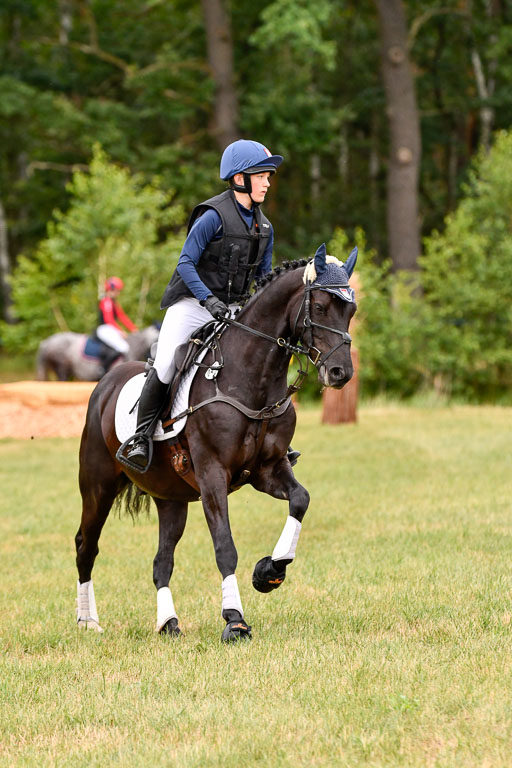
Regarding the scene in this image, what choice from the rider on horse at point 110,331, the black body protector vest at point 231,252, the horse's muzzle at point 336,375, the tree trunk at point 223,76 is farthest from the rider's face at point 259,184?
the tree trunk at point 223,76

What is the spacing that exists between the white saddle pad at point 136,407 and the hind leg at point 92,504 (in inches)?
16.8

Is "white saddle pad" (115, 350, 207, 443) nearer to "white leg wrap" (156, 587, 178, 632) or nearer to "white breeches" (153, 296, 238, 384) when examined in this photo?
"white breeches" (153, 296, 238, 384)

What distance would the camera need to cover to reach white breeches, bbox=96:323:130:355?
22391 millimetres

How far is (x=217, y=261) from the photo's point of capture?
6895 millimetres

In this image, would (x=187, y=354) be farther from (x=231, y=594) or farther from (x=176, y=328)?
(x=231, y=594)

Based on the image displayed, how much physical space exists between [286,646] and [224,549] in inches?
28.3

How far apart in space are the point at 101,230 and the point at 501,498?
60.0 feet

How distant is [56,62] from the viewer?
41812mm

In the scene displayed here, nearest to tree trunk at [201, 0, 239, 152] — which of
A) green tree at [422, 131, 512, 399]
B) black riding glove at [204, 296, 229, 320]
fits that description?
green tree at [422, 131, 512, 399]

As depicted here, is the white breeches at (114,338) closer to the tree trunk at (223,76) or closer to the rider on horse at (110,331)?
the rider on horse at (110,331)

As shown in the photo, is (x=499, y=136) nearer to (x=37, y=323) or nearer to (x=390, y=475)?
(x=37, y=323)

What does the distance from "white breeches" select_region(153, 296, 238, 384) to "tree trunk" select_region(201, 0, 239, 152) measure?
27.3 metres

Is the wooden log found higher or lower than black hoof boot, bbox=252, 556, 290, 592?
lower

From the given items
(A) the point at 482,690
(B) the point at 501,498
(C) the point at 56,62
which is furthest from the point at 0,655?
(C) the point at 56,62
